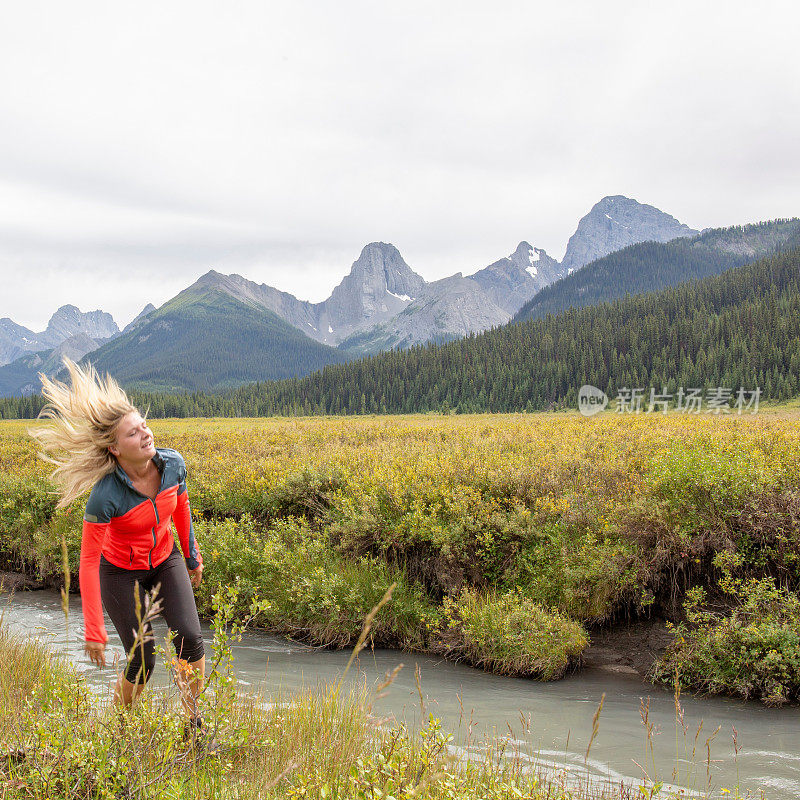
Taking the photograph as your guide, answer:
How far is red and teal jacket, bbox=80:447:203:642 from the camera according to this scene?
491cm

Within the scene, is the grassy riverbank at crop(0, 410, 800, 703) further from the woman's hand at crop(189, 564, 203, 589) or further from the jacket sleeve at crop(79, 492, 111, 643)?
the jacket sleeve at crop(79, 492, 111, 643)

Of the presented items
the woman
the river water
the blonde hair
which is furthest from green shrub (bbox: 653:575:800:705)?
the blonde hair

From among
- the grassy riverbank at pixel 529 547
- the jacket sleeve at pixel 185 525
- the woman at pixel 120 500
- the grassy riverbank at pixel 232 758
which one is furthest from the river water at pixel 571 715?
the jacket sleeve at pixel 185 525

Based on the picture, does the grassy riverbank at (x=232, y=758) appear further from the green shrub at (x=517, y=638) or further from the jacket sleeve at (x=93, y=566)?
the green shrub at (x=517, y=638)

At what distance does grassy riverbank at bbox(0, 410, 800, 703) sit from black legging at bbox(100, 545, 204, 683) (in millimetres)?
2062

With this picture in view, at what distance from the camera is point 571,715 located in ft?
24.1

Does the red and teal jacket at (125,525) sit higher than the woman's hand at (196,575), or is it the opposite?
the red and teal jacket at (125,525)

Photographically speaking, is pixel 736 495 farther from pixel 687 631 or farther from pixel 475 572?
pixel 475 572

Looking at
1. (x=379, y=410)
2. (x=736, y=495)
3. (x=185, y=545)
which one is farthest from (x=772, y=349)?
(x=185, y=545)

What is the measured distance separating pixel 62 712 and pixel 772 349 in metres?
121

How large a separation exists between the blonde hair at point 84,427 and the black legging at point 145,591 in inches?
32.1

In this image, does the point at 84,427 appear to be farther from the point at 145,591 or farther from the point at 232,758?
the point at 232,758

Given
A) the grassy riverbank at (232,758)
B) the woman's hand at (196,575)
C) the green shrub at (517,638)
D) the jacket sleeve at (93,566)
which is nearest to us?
the grassy riverbank at (232,758)

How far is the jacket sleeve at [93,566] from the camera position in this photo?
4773 millimetres
